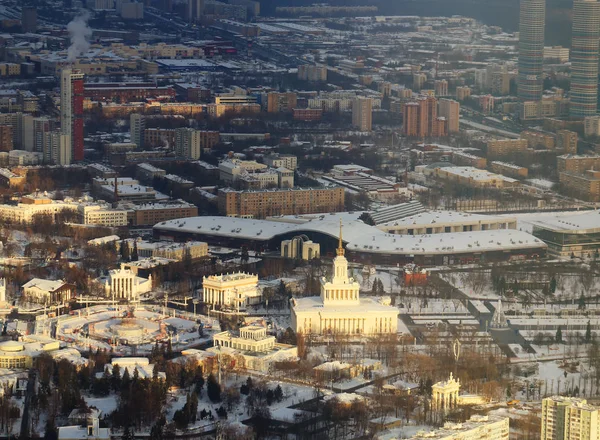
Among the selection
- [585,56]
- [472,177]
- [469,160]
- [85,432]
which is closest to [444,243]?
[472,177]

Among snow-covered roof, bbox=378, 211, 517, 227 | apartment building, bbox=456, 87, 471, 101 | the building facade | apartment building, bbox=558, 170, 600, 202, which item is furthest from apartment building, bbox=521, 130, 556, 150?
snow-covered roof, bbox=378, 211, 517, 227

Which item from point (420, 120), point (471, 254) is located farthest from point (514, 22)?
point (471, 254)

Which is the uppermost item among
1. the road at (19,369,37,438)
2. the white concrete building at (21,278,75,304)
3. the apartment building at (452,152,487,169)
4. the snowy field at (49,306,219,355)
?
the apartment building at (452,152,487,169)

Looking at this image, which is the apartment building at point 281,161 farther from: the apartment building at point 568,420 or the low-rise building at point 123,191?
the apartment building at point 568,420

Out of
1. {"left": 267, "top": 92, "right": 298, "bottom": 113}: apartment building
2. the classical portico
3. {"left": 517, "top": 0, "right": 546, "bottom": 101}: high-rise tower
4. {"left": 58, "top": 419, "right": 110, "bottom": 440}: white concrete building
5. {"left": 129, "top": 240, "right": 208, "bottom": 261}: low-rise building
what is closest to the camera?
{"left": 58, "top": 419, "right": 110, "bottom": 440}: white concrete building

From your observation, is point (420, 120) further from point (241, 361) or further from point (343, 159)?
point (241, 361)

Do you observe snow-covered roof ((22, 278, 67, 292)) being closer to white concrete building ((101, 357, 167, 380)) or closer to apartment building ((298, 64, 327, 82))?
white concrete building ((101, 357, 167, 380))
